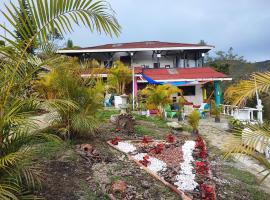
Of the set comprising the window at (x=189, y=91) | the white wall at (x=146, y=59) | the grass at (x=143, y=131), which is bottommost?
the grass at (x=143, y=131)

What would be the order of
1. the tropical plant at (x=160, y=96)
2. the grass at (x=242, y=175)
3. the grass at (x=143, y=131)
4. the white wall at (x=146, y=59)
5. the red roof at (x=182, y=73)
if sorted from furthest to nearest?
the white wall at (x=146, y=59), the red roof at (x=182, y=73), the tropical plant at (x=160, y=96), the grass at (x=143, y=131), the grass at (x=242, y=175)

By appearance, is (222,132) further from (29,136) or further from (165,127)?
(29,136)

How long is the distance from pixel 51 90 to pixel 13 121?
4.91 metres

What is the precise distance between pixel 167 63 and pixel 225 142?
20139 millimetres

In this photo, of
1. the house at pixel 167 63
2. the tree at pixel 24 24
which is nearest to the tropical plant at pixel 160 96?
the house at pixel 167 63

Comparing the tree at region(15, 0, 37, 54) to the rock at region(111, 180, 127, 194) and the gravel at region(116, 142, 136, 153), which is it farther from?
the gravel at region(116, 142, 136, 153)

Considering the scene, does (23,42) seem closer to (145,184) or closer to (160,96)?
(145,184)

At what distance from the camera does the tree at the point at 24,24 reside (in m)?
3.30

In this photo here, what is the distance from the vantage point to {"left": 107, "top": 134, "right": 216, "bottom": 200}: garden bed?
545 centimetres

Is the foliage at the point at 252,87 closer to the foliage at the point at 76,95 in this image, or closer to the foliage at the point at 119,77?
the foliage at the point at 76,95

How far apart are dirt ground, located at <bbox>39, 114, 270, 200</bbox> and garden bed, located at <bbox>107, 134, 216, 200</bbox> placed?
0.21 metres

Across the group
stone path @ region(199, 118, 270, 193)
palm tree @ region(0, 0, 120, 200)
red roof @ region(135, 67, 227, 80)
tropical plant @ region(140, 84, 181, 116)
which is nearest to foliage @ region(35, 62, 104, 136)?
stone path @ region(199, 118, 270, 193)

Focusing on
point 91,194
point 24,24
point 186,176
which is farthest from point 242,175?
point 24,24

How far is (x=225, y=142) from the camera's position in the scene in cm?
831
